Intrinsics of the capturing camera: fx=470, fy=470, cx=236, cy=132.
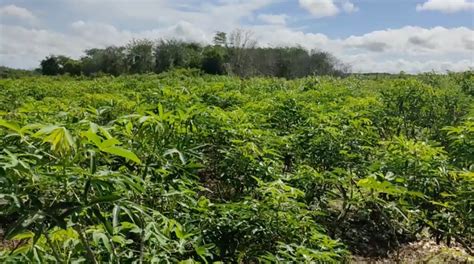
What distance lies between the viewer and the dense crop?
4.07ft

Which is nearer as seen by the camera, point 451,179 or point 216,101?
point 451,179

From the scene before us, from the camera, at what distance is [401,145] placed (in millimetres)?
3340

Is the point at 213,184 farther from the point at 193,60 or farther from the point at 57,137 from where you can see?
the point at 193,60

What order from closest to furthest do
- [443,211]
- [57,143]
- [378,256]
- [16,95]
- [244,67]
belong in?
[57,143] → [443,211] → [378,256] → [16,95] → [244,67]

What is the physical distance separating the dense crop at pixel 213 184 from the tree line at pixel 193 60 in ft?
91.8

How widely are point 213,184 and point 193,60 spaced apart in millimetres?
30801

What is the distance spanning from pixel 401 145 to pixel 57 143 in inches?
108

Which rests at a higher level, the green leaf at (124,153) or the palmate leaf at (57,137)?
the palmate leaf at (57,137)

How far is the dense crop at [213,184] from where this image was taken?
1.24m

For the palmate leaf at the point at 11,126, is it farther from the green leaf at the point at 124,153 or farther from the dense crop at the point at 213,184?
the green leaf at the point at 124,153

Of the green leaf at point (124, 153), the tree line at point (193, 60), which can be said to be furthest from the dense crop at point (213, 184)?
the tree line at point (193, 60)

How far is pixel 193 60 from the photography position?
34.3m

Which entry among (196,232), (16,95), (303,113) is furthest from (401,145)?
(16,95)

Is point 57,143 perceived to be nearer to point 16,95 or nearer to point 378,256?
point 378,256
